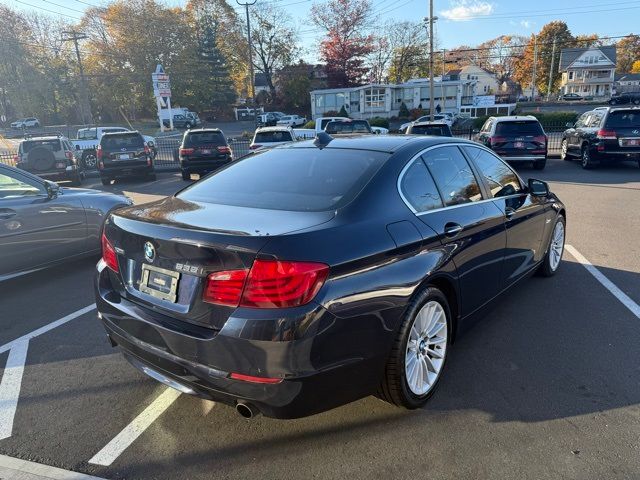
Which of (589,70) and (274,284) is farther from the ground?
(589,70)

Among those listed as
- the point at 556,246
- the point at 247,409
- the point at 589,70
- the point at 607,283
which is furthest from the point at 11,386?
the point at 589,70

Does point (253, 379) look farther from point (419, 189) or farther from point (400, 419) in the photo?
point (419, 189)

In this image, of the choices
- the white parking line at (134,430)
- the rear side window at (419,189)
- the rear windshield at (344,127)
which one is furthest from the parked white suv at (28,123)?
the rear side window at (419,189)

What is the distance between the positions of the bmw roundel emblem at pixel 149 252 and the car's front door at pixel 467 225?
1.60 meters

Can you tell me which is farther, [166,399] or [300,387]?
[166,399]

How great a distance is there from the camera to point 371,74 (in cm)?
7094

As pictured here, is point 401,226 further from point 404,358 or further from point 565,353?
point 565,353

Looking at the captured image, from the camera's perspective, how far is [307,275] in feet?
7.25

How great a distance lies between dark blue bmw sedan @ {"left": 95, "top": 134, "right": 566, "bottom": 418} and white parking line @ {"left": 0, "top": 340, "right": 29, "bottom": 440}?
857mm

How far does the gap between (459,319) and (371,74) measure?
7265 cm

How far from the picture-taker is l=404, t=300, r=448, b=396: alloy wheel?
9.27ft

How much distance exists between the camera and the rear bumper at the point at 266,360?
2188mm

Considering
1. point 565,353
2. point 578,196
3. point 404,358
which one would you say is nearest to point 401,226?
point 404,358

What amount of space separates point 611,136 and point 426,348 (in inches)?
526
